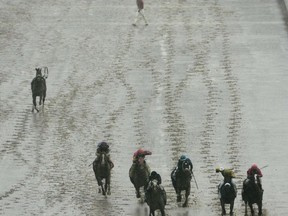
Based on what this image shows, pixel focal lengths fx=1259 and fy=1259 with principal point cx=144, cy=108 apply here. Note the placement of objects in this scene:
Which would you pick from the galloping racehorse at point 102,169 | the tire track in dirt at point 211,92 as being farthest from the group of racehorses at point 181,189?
the tire track in dirt at point 211,92

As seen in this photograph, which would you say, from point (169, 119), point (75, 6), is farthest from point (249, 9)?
point (169, 119)

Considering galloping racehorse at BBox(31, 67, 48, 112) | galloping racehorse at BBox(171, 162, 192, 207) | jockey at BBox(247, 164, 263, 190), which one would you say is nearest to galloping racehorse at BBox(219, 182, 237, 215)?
jockey at BBox(247, 164, 263, 190)

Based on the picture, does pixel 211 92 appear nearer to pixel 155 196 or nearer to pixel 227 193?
pixel 227 193

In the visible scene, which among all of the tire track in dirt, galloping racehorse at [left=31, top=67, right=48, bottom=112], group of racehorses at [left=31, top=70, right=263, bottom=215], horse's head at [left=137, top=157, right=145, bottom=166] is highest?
horse's head at [left=137, top=157, right=145, bottom=166]

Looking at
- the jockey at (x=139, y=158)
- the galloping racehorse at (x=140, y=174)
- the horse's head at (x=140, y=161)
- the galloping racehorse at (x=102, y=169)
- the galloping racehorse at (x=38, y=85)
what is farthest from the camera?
the galloping racehorse at (x=38, y=85)

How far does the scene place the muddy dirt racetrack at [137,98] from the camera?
26656 mm

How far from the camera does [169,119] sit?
108ft

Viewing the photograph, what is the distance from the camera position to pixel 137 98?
3522cm

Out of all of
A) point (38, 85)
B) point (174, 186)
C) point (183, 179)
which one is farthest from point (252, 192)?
point (38, 85)

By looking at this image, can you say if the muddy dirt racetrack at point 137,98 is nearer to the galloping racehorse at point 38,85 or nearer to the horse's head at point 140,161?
the galloping racehorse at point 38,85

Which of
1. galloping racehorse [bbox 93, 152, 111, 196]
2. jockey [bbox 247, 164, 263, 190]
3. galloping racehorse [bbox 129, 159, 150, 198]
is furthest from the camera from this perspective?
galloping racehorse [bbox 93, 152, 111, 196]

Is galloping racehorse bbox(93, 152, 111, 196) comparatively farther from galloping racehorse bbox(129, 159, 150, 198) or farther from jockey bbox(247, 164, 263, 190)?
jockey bbox(247, 164, 263, 190)

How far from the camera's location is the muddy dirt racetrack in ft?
87.5

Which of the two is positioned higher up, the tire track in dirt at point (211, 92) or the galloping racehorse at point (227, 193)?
the galloping racehorse at point (227, 193)
